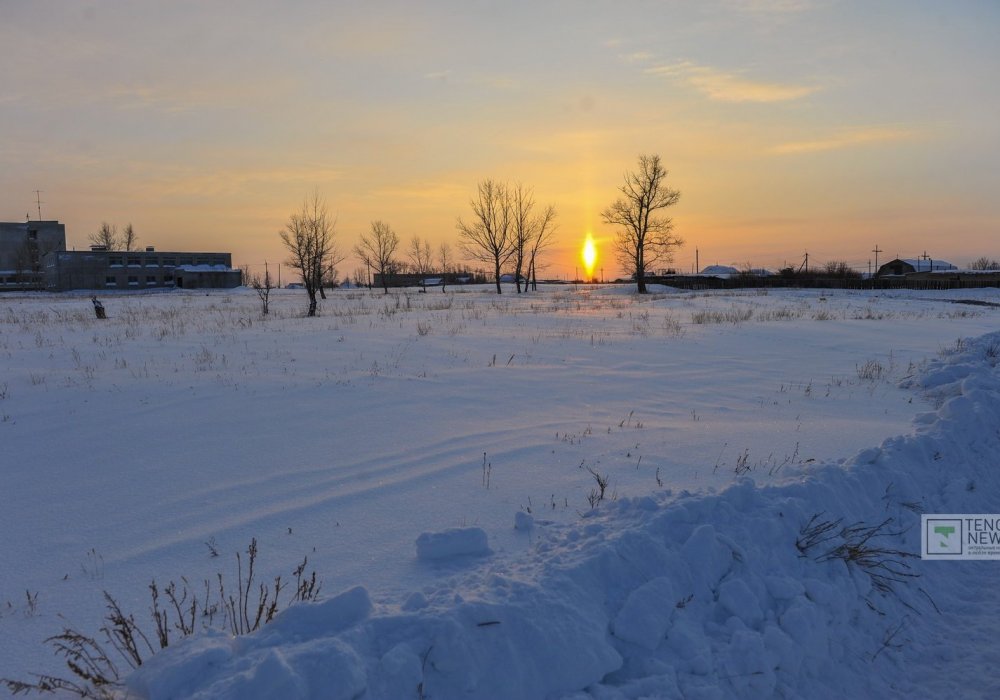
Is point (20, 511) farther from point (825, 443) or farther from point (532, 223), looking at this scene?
point (532, 223)

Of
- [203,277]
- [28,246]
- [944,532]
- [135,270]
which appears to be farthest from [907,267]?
[28,246]

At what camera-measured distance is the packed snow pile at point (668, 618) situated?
2.55 metres

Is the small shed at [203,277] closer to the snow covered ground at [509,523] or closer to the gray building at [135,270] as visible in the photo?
the gray building at [135,270]

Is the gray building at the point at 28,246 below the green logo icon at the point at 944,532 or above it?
above

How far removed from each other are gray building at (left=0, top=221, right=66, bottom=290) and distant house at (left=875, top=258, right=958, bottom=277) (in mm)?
123659

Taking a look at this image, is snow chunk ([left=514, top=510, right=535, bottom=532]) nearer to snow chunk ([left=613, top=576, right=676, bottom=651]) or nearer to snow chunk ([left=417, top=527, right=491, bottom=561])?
snow chunk ([left=417, top=527, right=491, bottom=561])

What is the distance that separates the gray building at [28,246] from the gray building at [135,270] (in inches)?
139

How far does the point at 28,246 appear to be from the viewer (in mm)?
93688

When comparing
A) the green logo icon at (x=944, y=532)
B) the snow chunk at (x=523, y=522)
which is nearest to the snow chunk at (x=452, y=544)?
the snow chunk at (x=523, y=522)

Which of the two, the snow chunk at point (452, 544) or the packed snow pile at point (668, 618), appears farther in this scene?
the snow chunk at point (452, 544)

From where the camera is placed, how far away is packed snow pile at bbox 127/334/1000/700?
8.38ft

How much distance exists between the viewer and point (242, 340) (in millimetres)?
13297

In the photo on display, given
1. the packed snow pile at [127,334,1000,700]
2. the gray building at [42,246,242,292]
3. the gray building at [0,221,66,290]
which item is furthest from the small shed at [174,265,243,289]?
the packed snow pile at [127,334,1000,700]

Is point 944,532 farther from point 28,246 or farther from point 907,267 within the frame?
point 28,246
